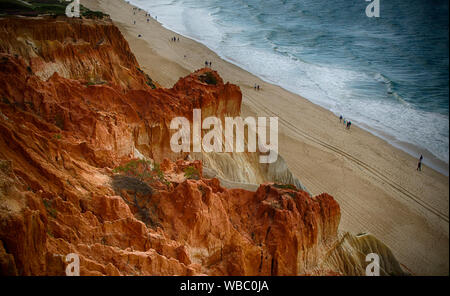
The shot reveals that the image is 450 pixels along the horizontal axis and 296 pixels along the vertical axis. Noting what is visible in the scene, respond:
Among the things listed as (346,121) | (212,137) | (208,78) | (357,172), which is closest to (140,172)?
(212,137)

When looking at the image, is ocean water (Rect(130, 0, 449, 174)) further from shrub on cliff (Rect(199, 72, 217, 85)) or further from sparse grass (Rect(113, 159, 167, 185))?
sparse grass (Rect(113, 159, 167, 185))

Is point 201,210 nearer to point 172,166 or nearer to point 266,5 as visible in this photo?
point 172,166

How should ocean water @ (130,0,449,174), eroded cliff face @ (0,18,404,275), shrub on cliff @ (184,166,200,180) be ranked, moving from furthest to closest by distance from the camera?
ocean water @ (130,0,449,174)
shrub on cliff @ (184,166,200,180)
eroded cliff face @ (0,18,404,275)

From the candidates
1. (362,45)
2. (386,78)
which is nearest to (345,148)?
(386,78)

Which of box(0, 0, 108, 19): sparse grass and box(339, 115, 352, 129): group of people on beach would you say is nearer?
box(0, 0, 108, 19): sparse grass

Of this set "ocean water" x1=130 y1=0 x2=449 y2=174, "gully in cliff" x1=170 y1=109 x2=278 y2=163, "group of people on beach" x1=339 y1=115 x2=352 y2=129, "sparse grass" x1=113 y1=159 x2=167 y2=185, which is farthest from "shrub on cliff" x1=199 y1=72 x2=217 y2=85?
"ocean water" x1=130 y1=0 x2=449 y2=174

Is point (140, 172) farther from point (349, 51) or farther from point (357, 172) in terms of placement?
point (349, 51)
